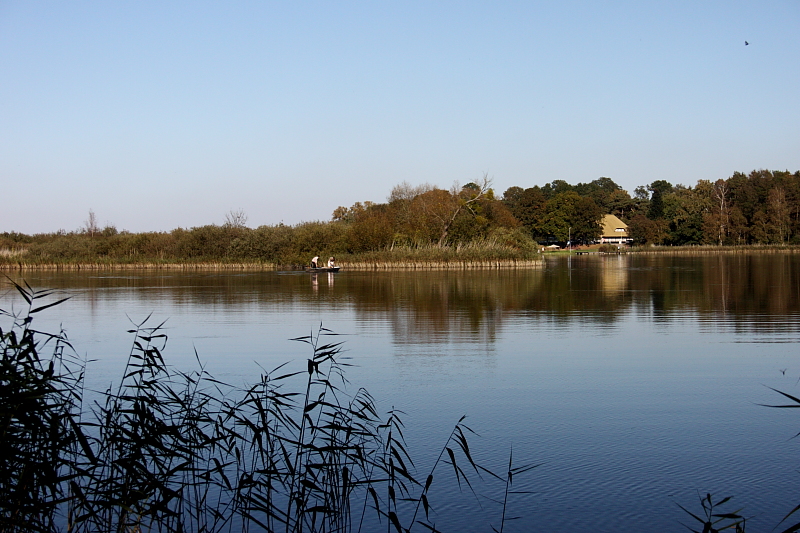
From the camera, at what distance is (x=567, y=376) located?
997 centimetres

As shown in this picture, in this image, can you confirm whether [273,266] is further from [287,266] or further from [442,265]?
[442,265]

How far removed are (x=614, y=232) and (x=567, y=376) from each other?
98.7 metres

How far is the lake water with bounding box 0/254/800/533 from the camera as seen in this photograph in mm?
5699

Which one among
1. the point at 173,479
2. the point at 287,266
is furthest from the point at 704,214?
the point at 173,479

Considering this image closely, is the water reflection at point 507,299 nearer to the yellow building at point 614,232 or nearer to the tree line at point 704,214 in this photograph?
the tree line at point 704,214

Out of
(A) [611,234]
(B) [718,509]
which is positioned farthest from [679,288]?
(A) [611,234]

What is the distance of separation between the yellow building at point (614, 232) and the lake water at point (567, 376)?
83.5 metres

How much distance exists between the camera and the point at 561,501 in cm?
557

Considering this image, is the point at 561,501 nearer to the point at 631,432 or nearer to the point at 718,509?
the point at 718,509

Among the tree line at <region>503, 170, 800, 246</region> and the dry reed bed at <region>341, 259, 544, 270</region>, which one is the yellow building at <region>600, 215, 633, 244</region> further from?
the dry reed bed at <region>341, 259, 544, 270</region>

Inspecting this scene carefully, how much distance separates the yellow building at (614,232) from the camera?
340 feet

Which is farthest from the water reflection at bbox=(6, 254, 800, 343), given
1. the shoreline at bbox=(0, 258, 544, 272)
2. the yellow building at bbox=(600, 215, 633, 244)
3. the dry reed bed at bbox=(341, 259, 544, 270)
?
the yellow building at bbox=(600, 215, 633, 244)

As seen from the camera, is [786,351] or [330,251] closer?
[786,351]

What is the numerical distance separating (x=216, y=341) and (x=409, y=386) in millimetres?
5567
